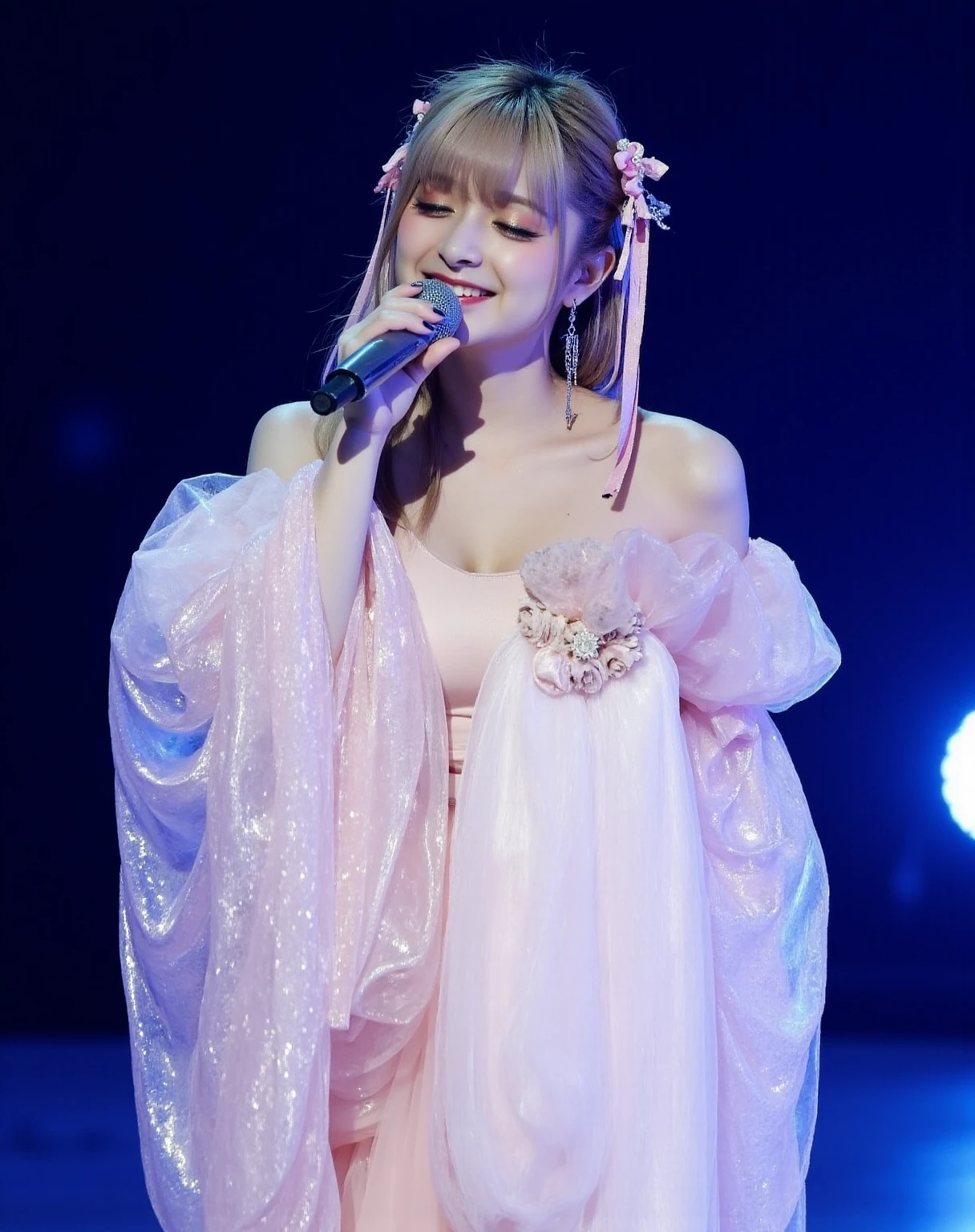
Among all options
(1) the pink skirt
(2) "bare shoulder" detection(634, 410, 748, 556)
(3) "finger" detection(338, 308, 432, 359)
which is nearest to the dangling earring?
(2) "bare shoulder" detection(634, 410, 748, 556)

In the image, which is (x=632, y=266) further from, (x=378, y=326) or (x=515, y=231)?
(x=378, y=326)

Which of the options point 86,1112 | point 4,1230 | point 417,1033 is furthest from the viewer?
point 86,1112

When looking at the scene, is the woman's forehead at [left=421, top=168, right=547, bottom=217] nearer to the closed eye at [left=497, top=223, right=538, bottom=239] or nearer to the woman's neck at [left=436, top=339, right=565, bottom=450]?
the closed eye at [left=497, top=223, right=538, bottom=239]

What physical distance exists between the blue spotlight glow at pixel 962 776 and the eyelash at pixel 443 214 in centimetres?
172

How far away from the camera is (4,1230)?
6.95 feet

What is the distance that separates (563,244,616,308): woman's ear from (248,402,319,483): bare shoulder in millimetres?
304

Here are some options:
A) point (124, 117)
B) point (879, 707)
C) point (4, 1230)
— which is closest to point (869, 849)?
point (879, 707)

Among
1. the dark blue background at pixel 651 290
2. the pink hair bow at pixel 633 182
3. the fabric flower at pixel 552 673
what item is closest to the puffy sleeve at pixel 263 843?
the fabric flower at pixel 552 673

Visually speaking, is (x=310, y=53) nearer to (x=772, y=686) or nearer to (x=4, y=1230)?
(x=772, y=686)

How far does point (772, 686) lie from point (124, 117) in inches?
67.5

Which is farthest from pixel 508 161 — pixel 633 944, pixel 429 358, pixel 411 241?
pixel 633 944

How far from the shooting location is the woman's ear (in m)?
1.69

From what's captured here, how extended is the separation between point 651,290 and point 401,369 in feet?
4.53

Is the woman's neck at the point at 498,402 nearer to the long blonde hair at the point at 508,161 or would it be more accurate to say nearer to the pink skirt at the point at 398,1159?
the long blonde hair at the point at 508,161
